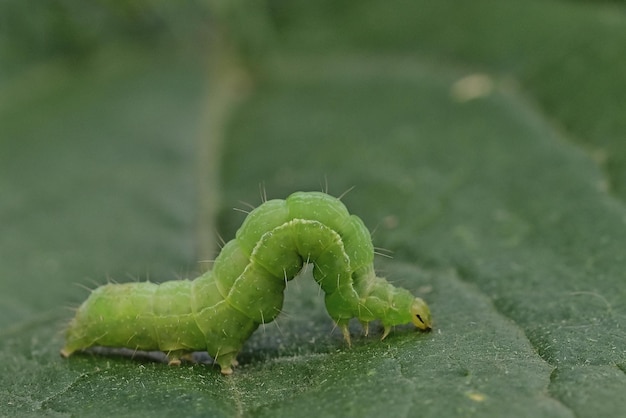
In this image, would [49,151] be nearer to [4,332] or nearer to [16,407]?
[4,332]

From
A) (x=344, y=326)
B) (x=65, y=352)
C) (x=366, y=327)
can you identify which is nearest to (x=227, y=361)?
(x=344, y=326)

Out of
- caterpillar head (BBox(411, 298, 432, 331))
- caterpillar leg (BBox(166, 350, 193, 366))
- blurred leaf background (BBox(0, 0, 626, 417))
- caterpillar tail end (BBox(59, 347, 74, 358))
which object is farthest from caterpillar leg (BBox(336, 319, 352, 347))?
caterpillar tail end (BBox(59, 347, 74, 358))

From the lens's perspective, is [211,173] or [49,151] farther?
[49,151]

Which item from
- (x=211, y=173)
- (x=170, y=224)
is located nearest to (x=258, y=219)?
(x=170, y=224)

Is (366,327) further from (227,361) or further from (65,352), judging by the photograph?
(65,352)

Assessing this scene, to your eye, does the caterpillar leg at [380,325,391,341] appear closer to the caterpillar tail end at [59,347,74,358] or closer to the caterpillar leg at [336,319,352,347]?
the caterpillar leg at [336,319,352,347]

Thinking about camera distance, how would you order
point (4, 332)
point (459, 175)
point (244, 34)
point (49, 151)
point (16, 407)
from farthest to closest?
point (244, 34) < point (49, 151) < point (459, 175) < point (4, 332) < point (16, 407)
